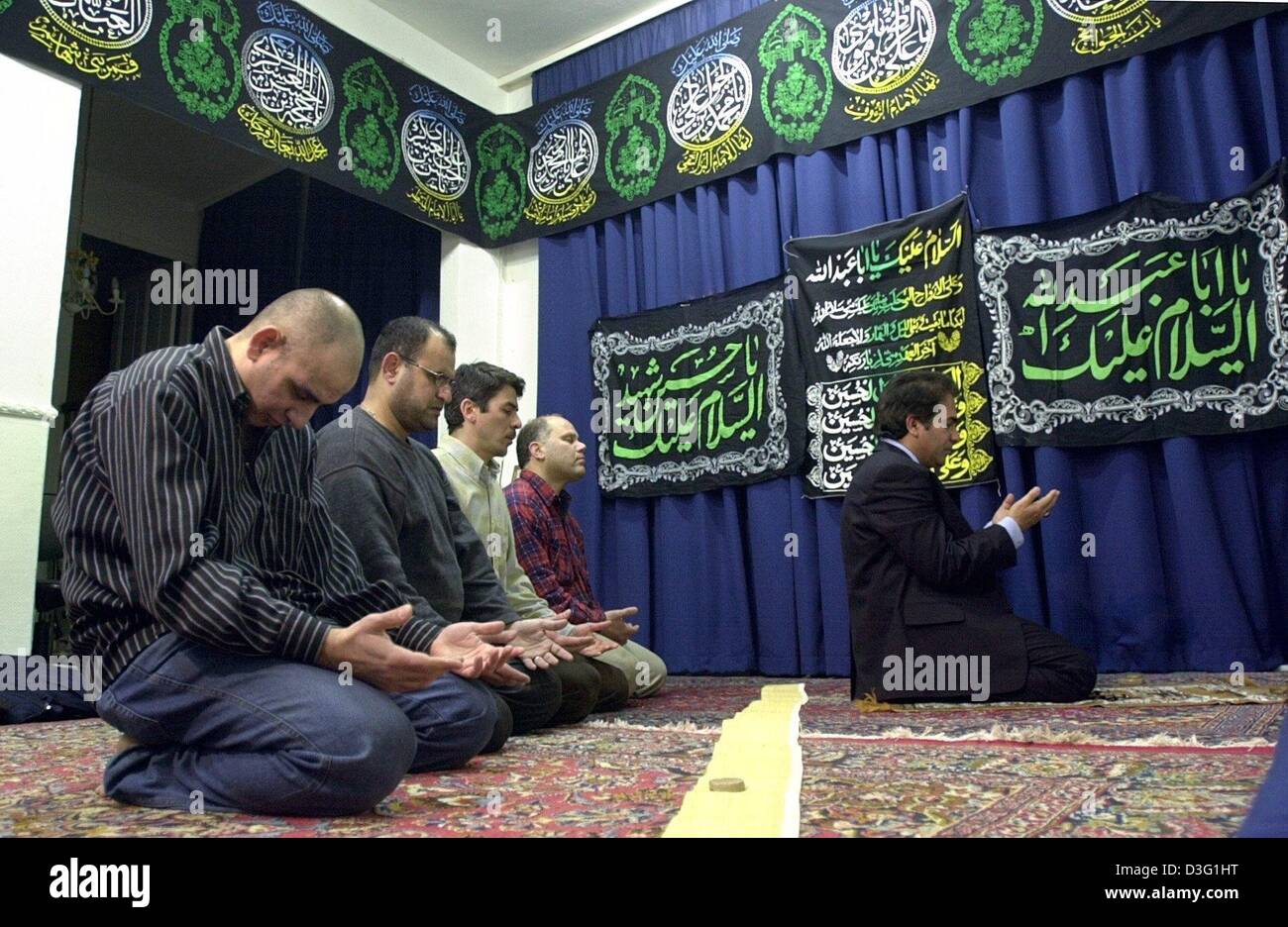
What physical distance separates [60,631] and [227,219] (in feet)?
9.92

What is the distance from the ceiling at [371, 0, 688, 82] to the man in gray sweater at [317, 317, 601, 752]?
→ 11.1ft

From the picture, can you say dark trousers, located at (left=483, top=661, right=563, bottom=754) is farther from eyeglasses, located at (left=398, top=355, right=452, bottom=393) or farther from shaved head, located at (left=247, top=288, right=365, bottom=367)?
shaved head, located at (left=247, top=288, right=365, bottom=367)

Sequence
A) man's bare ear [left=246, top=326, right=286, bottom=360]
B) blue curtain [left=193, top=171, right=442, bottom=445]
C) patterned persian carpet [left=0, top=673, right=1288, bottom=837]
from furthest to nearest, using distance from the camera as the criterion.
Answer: blue curtain [left=193, top=171, right=442, bottom=445] < man's bare ear [left=246, top=326, right=286, bottom=360] < patterned persian carpet [left=0, top=673, right=1288, bottom=837]

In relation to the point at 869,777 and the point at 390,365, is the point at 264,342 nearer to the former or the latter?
the point at 390,365

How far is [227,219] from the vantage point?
654 centimetres

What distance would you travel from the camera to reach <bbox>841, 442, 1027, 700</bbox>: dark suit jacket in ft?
9.16

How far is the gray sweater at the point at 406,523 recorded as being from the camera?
2094 mm

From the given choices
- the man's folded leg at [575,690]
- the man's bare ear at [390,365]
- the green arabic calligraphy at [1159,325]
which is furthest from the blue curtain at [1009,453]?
the man's bare ear at [390,365]

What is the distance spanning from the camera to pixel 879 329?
4145 millimetres

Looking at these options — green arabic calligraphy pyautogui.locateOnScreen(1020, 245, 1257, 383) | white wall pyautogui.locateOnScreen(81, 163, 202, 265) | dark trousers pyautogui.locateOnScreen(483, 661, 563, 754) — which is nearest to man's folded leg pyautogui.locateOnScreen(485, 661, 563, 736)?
dark trousers pyautogui.locateOnScreen(483, 661, 563, 754)

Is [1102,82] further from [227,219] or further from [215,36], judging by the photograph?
[227,219]

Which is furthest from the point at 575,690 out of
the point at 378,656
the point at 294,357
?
the point at 294,357

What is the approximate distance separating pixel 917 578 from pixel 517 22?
3.98m

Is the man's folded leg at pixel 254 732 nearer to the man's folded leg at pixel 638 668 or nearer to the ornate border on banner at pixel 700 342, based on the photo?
the man's folded leg at pixel 638 668
